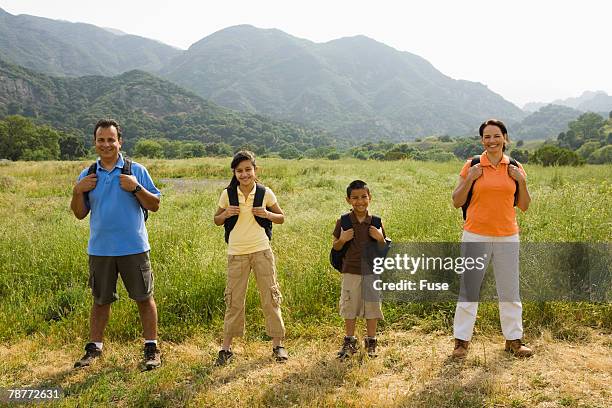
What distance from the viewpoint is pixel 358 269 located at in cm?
358

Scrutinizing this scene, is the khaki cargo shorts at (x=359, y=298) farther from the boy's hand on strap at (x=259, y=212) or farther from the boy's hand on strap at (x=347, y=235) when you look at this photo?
the boy's hand on strap at (x=259, y=212)

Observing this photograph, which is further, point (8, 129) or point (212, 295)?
point (8, 129)

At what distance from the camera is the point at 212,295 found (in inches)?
185

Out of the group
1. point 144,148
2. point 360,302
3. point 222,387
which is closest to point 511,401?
point 360,302

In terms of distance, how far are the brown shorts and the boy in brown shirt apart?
66.2 inches

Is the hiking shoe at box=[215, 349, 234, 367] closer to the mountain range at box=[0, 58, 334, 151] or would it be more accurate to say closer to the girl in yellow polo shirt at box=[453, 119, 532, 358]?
the girl in yellow polo shirt at box=[453, 119, 532, 358]

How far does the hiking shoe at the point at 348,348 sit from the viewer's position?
364cm

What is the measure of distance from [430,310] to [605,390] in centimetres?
173

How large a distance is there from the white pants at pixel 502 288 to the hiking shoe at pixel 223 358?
1.99 metres

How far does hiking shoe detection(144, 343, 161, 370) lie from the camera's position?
3607 millimetres

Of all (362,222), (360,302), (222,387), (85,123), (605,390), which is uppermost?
(85,123)

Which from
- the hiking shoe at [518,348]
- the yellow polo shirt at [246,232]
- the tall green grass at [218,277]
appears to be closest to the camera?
the hiking shoe at [518,348]

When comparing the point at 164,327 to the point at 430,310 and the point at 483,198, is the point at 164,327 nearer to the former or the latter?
the point at 430,310

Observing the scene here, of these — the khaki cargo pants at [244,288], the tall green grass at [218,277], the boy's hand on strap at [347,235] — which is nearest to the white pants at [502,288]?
the tall green grass at [218,277]
